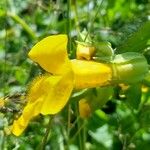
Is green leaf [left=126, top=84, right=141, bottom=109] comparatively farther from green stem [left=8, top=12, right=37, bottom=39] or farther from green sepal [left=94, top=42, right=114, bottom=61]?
green stem [left=8, top=12, right=37, bottom=39]

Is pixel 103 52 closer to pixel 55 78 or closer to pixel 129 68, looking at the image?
pixel 129 68

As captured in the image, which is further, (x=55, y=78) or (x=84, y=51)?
(x=84, y=51)

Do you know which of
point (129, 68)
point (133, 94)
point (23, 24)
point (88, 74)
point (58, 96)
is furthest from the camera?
point (23, 24)

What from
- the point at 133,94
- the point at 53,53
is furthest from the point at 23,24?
the point at 53,53

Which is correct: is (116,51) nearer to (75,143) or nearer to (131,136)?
(131,136)

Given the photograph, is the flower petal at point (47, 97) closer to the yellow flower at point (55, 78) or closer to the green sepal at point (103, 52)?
the yellow flower at point (55, 78)

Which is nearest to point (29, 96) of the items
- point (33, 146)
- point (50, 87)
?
point (50, 87)

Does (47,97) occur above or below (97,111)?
above

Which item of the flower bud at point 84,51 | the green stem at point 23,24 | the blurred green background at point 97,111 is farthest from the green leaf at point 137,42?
the green stem at point 23,24
